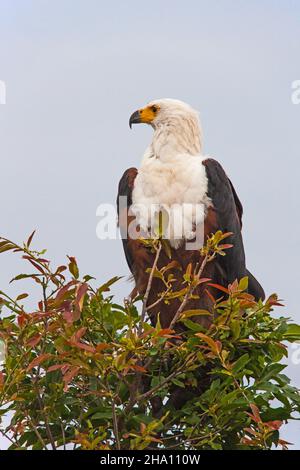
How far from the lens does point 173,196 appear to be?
6.73 metres

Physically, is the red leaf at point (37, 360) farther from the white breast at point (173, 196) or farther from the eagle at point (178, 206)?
the white breast at point (173, 196)

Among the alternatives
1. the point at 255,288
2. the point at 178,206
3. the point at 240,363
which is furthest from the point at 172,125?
the point at 240,363

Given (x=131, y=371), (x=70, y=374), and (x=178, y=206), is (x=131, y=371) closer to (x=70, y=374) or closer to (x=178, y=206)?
(x=70, y=374)

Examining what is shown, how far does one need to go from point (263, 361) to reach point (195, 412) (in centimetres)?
49

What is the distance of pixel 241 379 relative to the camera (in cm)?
537

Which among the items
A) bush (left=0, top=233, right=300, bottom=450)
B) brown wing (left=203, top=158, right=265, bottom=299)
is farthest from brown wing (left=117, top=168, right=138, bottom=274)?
bush (left=0, top=233, right=300, bottom=450)

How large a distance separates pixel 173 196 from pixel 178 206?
81 millimetres

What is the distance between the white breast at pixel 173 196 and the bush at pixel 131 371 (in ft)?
4.31

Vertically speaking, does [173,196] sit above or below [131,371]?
above

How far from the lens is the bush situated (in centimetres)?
466

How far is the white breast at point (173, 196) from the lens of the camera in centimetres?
666

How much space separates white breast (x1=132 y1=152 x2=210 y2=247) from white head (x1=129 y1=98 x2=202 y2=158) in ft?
0.57
